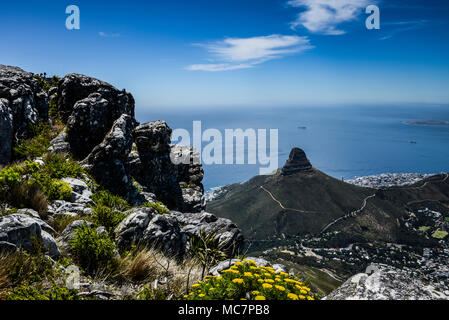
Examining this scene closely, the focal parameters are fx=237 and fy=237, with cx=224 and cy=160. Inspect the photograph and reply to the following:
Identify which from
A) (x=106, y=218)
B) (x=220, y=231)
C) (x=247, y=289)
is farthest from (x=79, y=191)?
(x=247, y=289)

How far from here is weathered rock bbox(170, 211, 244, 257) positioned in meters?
9.92

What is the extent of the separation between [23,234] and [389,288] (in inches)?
275

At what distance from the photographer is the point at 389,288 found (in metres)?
4.29

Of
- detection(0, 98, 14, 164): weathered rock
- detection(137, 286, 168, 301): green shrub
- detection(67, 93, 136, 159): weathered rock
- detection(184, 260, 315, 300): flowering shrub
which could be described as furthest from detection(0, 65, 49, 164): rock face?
detection(184, 260, 315, 300): flowering shrub

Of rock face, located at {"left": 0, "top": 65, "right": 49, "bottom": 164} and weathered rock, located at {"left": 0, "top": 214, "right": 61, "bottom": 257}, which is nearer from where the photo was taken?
weathered rock, located at {"left": 0, "top": 214, "right": 61, "bottom": 257}

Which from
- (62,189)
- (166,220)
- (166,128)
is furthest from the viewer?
(166,128)

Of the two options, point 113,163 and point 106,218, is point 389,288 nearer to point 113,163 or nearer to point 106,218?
point 106,218

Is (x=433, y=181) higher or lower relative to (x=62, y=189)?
lower

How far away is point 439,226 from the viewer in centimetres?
12431

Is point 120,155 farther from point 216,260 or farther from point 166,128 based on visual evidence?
point 216,260

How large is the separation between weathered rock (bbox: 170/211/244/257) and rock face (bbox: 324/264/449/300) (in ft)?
17.1

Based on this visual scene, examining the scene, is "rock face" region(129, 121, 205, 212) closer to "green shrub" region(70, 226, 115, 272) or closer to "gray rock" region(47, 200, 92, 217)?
"gray rock" region(47, 200, 92, 217)
